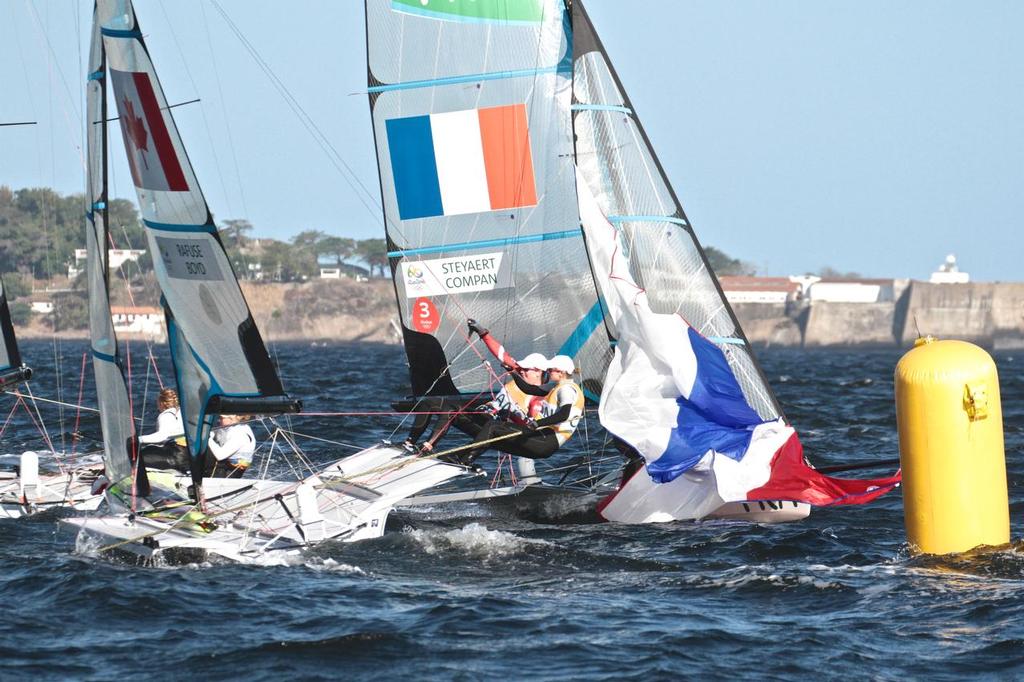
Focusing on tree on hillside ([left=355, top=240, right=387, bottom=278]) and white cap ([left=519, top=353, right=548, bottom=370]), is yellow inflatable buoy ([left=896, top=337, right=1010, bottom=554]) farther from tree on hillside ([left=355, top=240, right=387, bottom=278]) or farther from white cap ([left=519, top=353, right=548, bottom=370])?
tree on hillside ([left=355, top=240, right=387, bottom=278])

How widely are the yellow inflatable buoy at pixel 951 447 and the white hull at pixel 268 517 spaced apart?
3274mm

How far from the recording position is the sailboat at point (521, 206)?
38.9 ft

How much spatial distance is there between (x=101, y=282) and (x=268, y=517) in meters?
1.94

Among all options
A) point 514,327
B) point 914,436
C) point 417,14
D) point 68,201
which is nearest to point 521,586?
point 914,436

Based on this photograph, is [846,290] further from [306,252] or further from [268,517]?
[268,517]

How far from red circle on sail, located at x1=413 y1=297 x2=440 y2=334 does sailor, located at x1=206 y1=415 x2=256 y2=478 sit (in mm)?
2071

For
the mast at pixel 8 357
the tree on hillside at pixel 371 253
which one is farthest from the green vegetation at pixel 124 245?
the mast at pixel 8 357

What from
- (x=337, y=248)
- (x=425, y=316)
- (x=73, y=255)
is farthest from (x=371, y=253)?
A: (x=425, y=316)

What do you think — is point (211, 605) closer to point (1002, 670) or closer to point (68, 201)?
point (1002, 670)

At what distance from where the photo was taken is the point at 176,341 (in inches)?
368

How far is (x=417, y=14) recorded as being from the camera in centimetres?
1260

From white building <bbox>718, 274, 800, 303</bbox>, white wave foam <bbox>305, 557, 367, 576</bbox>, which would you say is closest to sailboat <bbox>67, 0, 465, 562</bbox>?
white wave foam <bbox>305, 557, 367, 576</bbox>

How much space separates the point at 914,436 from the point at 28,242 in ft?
313

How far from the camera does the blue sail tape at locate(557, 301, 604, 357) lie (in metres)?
12.6
